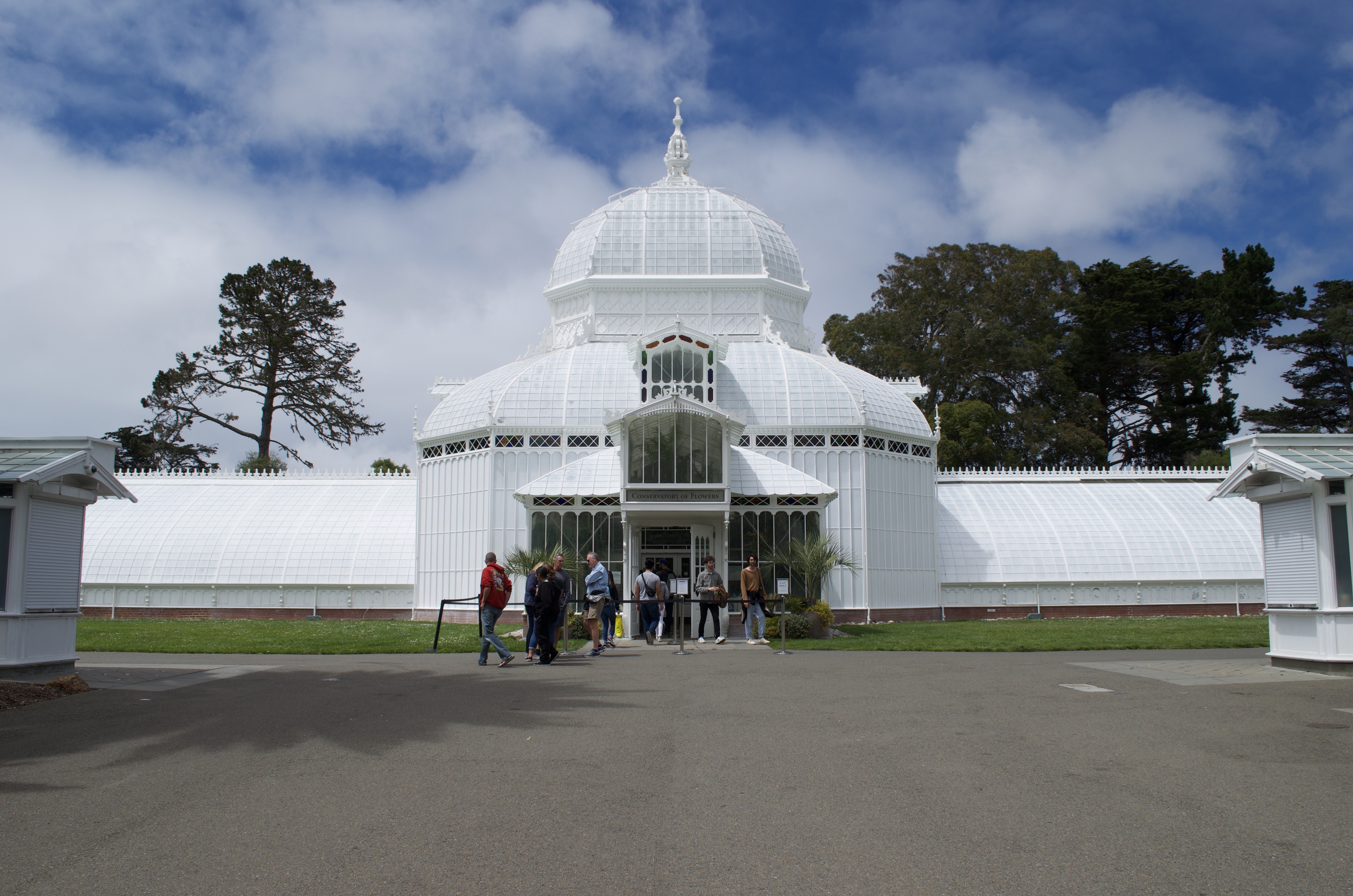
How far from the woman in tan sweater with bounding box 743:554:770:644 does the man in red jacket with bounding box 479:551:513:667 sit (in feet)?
18.0

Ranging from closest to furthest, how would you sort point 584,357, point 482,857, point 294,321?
point 482,857 < point 584,357 < point 294,321

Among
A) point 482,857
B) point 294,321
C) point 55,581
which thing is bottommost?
point 482,857

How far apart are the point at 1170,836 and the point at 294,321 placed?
6127cm

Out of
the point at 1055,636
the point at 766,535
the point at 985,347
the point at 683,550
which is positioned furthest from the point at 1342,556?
the point at 985,347

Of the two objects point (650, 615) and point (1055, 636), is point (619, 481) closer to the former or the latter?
point (650, 615)

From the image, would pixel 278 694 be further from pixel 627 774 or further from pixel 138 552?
pixel 138 552

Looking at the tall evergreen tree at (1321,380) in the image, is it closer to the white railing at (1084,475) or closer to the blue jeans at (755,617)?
the white railing at (1084,475)

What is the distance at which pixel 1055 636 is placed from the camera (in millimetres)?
21984

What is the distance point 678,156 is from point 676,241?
682 cm

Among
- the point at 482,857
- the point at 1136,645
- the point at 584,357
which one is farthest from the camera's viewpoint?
the point at 584,357

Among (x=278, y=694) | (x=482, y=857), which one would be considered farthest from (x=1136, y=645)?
(x=482, y=857)

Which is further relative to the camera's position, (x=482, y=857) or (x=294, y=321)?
(x=294, y=321)

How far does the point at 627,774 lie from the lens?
25.3 ft

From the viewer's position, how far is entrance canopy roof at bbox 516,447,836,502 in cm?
2638
